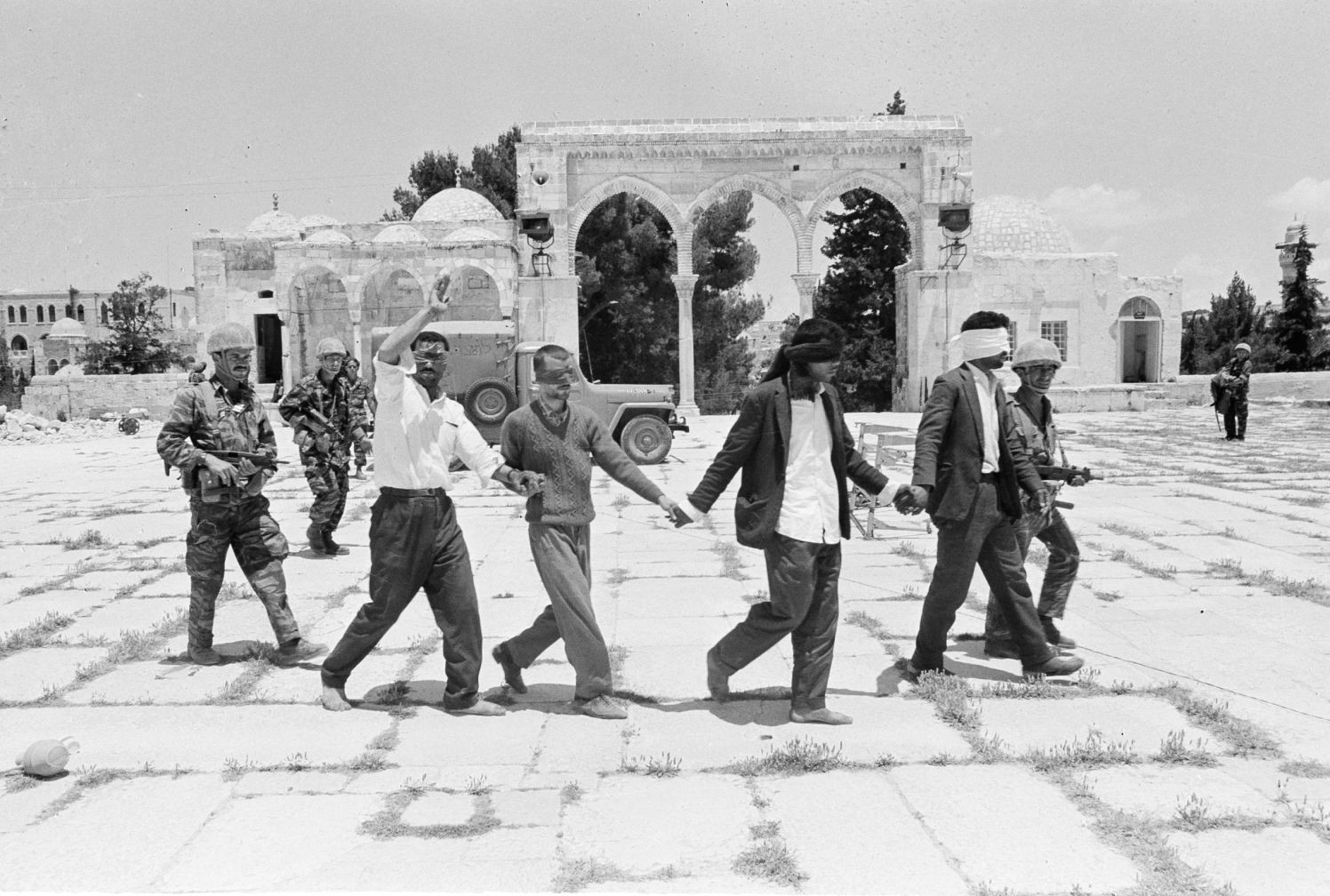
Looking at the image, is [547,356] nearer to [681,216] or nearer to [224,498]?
[224,498]

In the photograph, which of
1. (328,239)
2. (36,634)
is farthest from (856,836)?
(328,239)

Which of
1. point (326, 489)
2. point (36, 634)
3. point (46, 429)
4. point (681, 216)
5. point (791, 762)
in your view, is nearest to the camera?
point (791, 762)

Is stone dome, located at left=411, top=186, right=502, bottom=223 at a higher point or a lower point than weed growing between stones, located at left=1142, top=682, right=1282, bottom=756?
higher

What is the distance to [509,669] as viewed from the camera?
4.81 metres

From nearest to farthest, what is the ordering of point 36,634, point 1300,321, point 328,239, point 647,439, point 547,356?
1. point 547,356
2. point 36,634
3. point 647,439
4. point 328,239
5. point 1300,321

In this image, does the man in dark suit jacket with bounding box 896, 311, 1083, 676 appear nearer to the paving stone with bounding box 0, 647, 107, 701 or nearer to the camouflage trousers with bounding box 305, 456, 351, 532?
the paving stone with bounding box 0, 647, 107, 701

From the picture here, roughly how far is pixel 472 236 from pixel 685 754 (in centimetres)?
2524

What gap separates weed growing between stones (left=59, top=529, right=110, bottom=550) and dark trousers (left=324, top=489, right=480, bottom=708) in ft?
19.1

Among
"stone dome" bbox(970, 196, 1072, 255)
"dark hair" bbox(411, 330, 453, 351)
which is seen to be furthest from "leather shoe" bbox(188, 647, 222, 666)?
"stone dome" bbox(970, 196, 1072, 255)

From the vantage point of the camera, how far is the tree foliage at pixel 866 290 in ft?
112

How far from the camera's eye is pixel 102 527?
10.3 meters

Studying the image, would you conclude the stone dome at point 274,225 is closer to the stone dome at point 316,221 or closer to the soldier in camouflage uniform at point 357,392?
the stone dome at point 316,221

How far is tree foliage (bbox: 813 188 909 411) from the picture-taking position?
34.2 m

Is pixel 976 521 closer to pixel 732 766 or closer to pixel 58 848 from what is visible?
pixel 732 766
